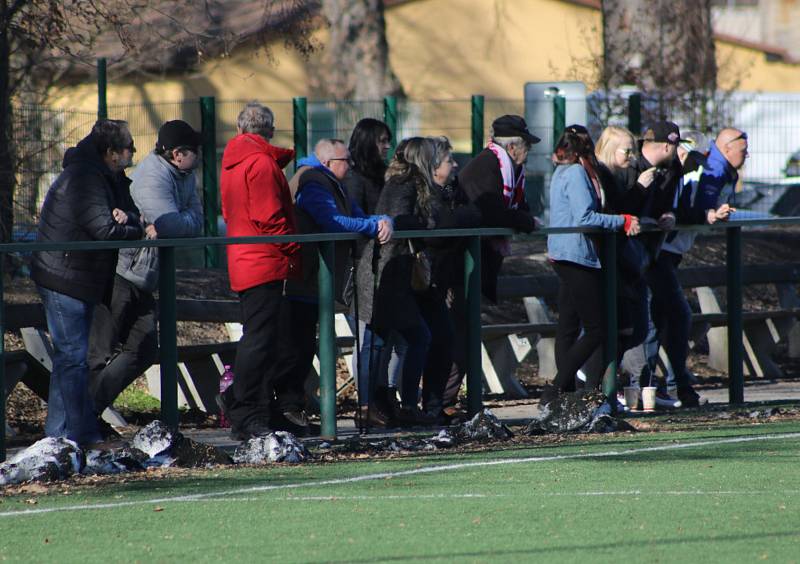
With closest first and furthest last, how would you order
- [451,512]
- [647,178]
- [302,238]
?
[451,512], [302,238], [647,178]

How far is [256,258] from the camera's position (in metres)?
8.59

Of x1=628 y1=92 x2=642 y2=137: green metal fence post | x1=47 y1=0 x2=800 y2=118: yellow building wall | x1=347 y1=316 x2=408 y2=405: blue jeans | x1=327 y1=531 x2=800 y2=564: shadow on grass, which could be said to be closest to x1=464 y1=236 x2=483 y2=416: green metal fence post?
x1=347 y1=316 x2=408 y2=405: blue jeans

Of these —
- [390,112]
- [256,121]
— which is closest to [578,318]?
[256,121]

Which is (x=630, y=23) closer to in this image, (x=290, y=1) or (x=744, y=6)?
(x=290, y=1)

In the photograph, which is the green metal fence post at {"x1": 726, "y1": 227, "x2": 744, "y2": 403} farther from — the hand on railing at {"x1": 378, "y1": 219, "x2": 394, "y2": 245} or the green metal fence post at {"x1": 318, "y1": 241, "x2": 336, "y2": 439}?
the green metal fence post at {"x1": 318, "y1": 241, "x2": 336, "y2": 439}

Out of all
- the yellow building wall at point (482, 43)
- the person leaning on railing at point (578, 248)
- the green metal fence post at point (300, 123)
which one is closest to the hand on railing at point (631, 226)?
the person leaning on railing at point (578, 248)

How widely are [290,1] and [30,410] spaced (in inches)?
312

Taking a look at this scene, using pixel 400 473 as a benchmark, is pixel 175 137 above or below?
above

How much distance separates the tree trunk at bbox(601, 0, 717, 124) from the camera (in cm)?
2038

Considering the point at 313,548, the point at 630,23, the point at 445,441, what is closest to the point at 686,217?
the point at 445,441

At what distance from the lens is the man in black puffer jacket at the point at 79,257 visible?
26.4ft

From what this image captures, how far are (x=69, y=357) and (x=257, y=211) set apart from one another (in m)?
1.24

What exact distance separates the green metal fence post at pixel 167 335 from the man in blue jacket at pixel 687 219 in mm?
3582

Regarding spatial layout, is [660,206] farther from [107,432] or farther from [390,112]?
[390,112]
